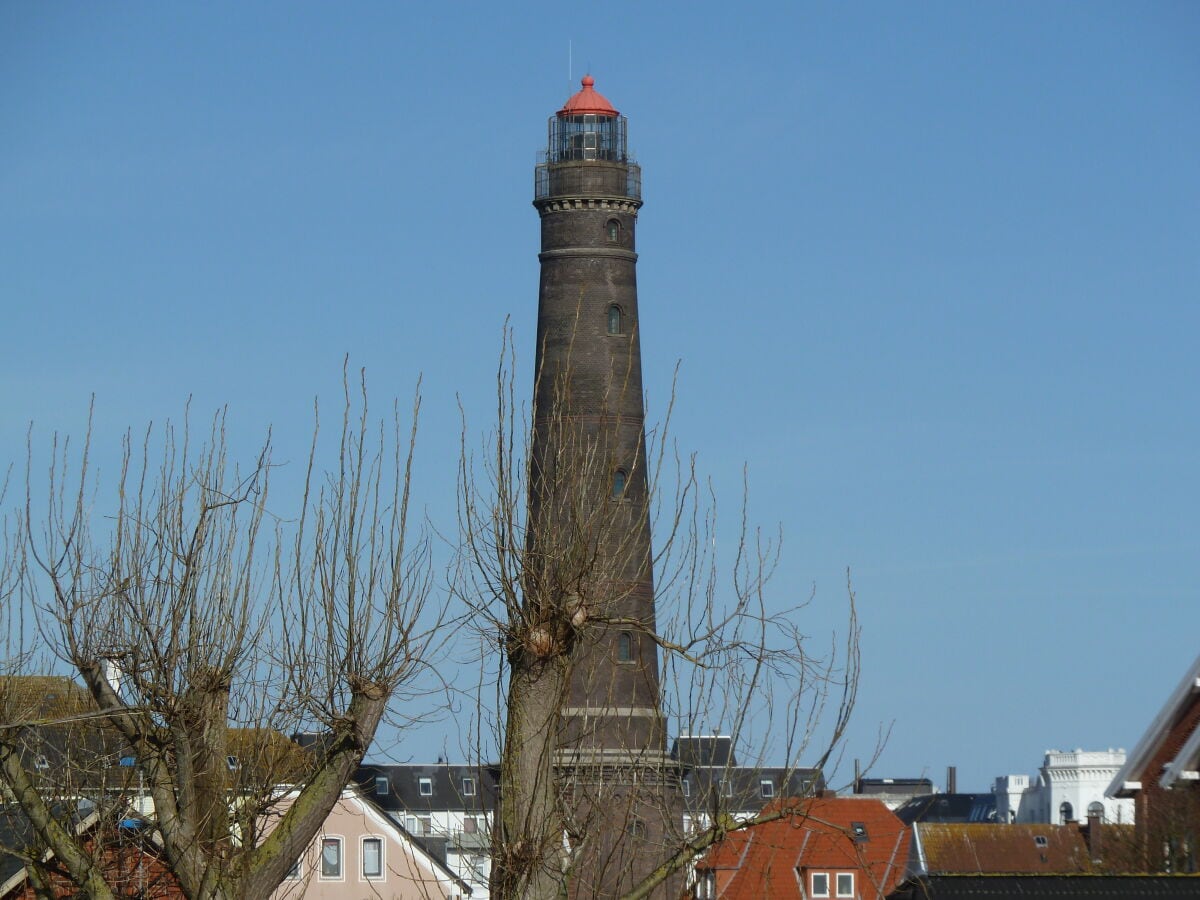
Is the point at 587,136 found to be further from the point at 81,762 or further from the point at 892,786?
the point at 892,786

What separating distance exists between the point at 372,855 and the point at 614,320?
1505 centimetres

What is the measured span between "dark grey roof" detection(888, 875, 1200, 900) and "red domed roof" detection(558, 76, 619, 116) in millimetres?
29857

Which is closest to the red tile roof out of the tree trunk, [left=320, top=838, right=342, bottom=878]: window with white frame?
[left=320, top=838, right=342, bottom=878]: window with white frame

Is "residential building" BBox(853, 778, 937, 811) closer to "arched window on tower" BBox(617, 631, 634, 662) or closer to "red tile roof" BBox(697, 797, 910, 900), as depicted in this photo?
"red tile roof" BBox(697, 797, 910, 900)

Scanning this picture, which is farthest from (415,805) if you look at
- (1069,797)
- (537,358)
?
(537,358)

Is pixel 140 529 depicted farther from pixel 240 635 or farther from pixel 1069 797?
pixel 1069 797

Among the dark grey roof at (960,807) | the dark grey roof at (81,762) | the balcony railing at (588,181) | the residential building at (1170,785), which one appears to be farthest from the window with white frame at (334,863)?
the dark grey roof at (960,807)

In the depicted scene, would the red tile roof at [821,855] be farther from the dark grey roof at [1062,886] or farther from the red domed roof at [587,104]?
the dark grey roof at [1062,886]

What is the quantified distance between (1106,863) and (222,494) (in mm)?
21814

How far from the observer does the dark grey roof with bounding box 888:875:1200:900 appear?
22.9 meters

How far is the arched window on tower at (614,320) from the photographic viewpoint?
48.5 m

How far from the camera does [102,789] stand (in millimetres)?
22531

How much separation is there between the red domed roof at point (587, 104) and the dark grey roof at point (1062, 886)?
29.9m

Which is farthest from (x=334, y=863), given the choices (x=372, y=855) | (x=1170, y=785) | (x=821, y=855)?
(x=1170, y=785)
